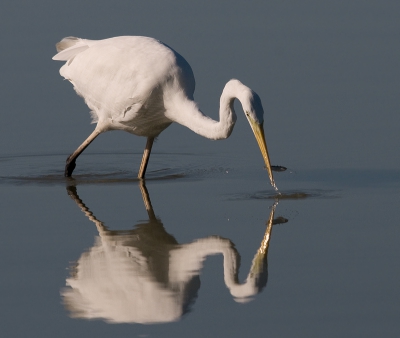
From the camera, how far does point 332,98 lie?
1431cm

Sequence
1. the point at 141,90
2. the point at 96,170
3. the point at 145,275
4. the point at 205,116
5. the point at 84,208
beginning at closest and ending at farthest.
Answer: the point at 145,275, the point at 84,208, the point at 205,116, the point at 141,90, the point at 96,170

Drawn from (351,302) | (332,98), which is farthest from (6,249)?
(332,98)

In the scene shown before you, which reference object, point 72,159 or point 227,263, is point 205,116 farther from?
point 227,263

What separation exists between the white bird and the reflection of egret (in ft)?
6.12

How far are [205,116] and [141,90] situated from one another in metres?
0.83

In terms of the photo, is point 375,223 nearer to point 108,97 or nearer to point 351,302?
point 351,302

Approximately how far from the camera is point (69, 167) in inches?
453

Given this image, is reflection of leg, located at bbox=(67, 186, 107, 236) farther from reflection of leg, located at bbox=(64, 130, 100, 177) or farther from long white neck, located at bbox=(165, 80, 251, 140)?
long white neck, located at bbox=(165, 80, 251, 140)

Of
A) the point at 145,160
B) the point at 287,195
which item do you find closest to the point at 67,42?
the point at 145,160

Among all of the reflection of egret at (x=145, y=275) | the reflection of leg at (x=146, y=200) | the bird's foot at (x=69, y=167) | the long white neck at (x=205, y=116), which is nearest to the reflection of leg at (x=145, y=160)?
the reflection of leg at (x=146, y=200)

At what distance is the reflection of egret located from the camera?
22.1ft

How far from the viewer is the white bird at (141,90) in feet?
33.8

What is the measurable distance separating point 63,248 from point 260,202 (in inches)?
94.8

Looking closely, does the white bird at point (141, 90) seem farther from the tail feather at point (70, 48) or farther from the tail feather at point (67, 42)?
the tail feather at point (67, 42)
